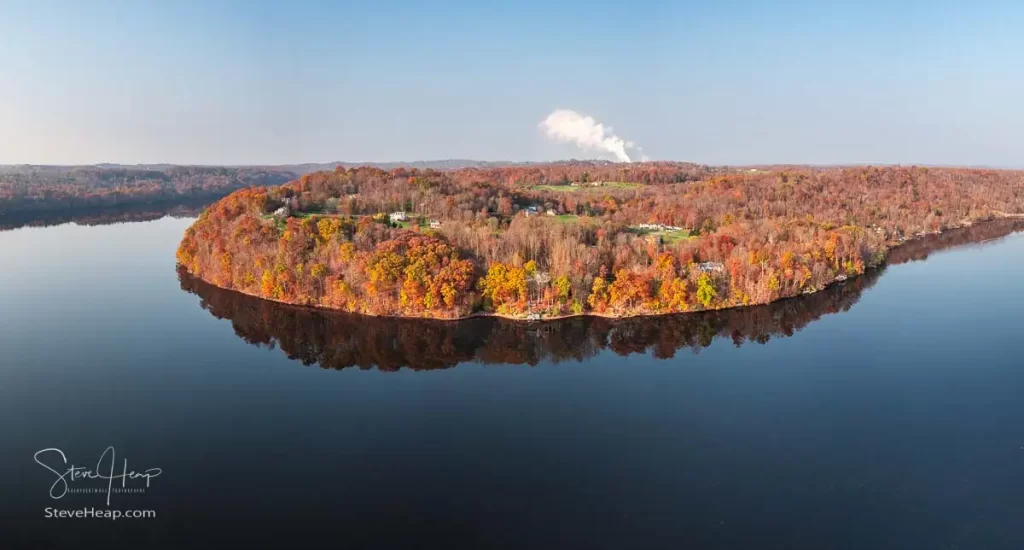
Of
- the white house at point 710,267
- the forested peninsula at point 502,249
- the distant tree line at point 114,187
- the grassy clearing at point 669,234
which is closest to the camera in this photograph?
the forested peninsula at point 502,249

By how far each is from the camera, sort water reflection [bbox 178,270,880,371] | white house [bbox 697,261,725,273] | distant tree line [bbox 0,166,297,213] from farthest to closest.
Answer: distant tree line [bbox 0,166,297,213], white house [bbox 697,261,725,273], water reflection [bbox 178,270,880,371]

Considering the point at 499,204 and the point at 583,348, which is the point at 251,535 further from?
the point at 499,204

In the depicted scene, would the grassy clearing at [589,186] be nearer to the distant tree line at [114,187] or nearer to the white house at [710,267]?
the white house at [710,267]

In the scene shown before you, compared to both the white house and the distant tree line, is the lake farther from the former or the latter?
the distant tree line

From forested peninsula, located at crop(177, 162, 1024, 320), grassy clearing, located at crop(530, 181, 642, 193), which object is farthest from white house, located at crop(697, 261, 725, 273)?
grassy clearing, located at crop(530, 181, 642, 193)

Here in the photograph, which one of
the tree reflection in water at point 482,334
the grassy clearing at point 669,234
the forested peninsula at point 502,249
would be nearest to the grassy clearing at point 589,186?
the forested peninsula at point 502,249

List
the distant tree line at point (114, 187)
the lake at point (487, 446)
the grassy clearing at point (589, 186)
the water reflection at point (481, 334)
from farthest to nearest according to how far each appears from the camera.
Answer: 1. the distant tree line at point (114, 187)
2. the grassy clearing at point (589, 186)
3. the water reflection at point (481, 334)
4. the lake at point (487, 446)

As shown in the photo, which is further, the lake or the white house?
the white house

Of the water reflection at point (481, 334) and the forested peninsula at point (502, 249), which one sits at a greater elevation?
the forested peninsula at point (502, 249)
